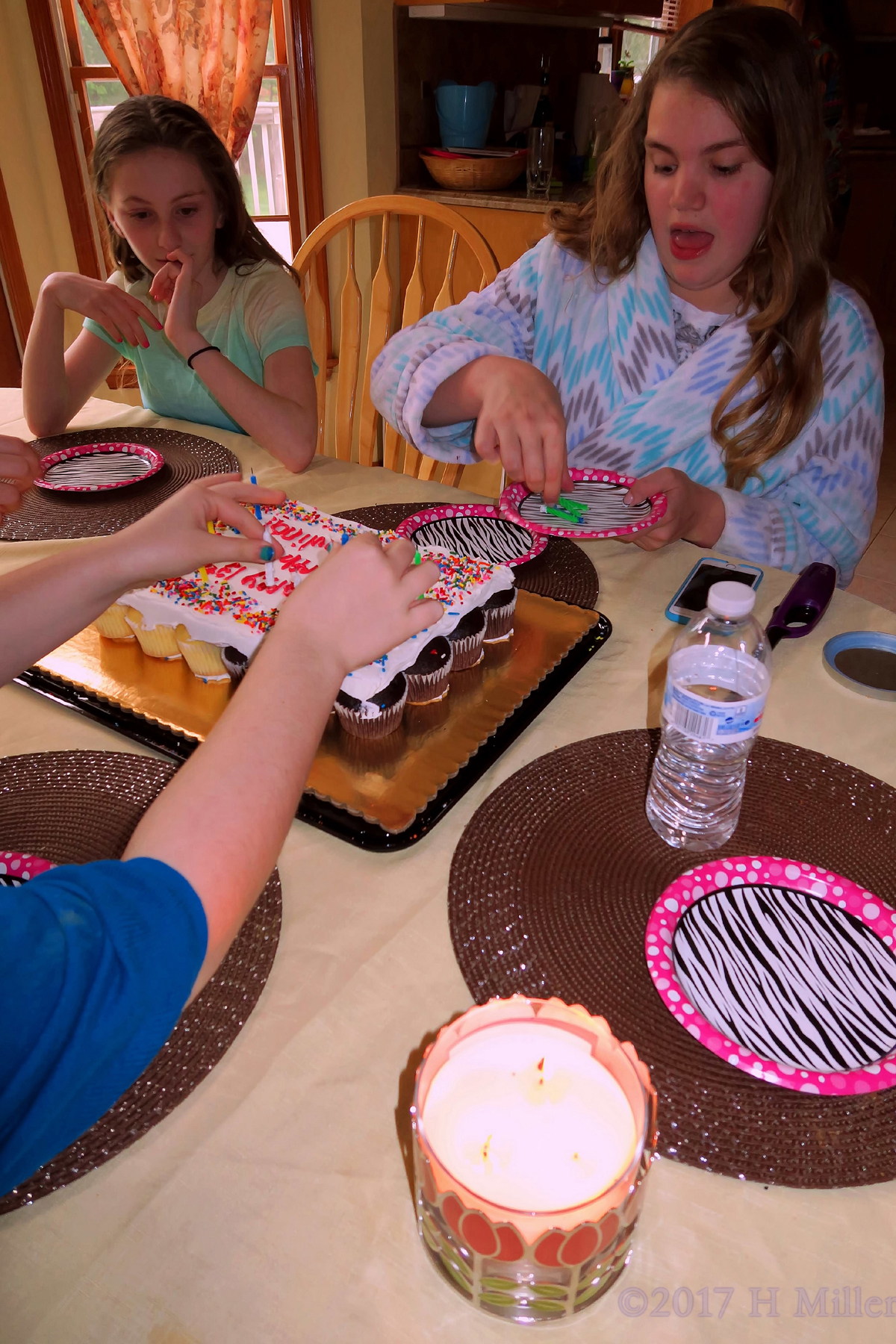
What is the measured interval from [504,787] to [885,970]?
1.01 ft

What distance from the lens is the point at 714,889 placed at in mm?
A: 597

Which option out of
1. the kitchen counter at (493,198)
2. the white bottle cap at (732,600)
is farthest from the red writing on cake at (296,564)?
the kitchen counter at (493,198)

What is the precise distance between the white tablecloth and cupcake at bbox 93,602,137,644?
16.3 inches

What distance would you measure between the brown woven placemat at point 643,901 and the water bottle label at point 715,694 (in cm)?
7

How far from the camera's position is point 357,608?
629mm

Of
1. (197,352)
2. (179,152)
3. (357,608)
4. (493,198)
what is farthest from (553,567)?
(493,198)

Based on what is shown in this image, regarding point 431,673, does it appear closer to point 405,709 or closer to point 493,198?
point 405,709

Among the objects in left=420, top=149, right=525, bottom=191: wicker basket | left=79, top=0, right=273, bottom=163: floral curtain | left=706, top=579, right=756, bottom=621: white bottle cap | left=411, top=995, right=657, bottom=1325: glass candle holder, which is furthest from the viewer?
left=420, top=149, right=525, bottom=191: wicker basket

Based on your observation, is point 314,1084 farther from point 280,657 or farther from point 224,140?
point 224,140

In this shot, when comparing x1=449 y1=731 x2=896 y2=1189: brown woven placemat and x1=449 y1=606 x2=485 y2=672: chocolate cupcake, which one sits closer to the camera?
x1=449 y1=731 x2=896 y2=1189: brown woven placemat

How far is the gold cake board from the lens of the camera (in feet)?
2.33

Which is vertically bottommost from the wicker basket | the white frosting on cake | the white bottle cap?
the white frosting on cake

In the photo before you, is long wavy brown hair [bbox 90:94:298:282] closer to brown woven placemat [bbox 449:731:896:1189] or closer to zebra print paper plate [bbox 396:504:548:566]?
zebra print paper plate [bbox 396:504:548:566]

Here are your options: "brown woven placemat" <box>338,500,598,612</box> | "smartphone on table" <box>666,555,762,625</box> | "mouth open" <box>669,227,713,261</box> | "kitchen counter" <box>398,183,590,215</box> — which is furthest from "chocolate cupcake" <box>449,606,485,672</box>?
"kitchen counter" <box>398,183,590,215</box>
